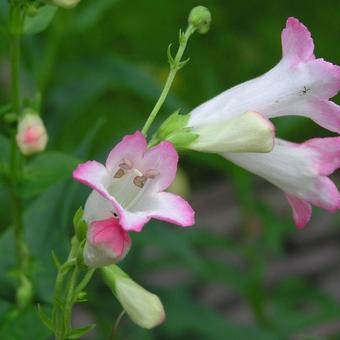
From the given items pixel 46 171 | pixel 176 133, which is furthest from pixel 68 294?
pixel 46 171

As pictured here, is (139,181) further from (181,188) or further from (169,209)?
(181,188)

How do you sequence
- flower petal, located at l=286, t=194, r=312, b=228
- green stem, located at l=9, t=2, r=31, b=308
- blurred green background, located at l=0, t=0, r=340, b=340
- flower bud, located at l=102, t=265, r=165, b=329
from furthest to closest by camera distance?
1. blurred green background, located at l=0, t=0, r=340, b=340
2. green stem, located at l=9, t=2, r=31, b=308
3. flower petal, located at l=286, t=194, r=312, b=228
4. flower bud, located at l=102, t=265, r=165, b=329

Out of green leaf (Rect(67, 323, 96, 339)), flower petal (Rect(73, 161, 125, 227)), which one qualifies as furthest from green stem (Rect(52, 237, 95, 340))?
flower petal (Rect(73, 161, 125, 227))

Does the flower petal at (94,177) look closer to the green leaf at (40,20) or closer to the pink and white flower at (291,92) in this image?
the pink and white flower at (291,92)

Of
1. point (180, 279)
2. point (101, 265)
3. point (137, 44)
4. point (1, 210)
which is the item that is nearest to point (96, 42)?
point (137, 44)

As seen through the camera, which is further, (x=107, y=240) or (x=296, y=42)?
(x=296, y=42)

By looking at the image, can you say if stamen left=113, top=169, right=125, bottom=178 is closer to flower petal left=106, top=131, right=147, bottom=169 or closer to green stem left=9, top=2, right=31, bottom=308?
flower petal left=106, top=131, right=147, bottom=169

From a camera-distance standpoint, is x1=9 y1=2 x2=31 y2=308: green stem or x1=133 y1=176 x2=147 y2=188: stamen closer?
x1=133 y1=176 x2=147 y2=188: stamen
